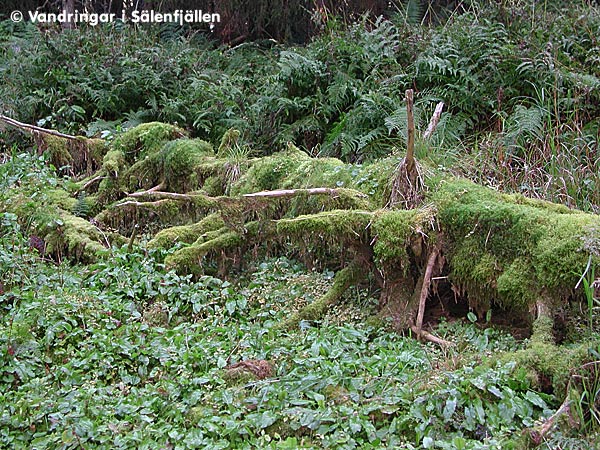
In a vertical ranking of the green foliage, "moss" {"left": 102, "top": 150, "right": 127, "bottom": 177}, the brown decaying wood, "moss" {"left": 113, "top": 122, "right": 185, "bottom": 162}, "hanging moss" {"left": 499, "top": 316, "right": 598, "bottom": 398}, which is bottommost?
the green foliage

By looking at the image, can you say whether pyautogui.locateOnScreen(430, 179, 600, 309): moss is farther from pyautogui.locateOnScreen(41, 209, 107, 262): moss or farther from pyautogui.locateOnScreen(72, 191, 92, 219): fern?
pyautogui.locateOnScreen(72, 191, 92, 219): fern

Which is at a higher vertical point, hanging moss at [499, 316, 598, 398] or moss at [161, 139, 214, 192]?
moss at [161, 139, 214, 192]

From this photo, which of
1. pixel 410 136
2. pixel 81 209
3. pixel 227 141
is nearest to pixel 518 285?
pixel 410 136

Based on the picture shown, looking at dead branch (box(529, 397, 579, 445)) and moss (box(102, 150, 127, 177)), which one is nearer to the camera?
dead branch (box(529, 397, 579, 445))

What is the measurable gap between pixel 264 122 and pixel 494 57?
2.93m

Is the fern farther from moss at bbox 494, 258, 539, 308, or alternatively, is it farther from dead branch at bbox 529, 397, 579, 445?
dead branch at bbox 529, 397, 579, 445

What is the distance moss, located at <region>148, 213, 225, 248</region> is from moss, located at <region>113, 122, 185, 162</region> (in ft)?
5.80

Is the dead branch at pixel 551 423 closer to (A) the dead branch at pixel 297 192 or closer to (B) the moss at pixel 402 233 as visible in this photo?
(B) the moss at pixel 402 233

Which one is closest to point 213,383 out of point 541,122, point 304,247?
point 304,247

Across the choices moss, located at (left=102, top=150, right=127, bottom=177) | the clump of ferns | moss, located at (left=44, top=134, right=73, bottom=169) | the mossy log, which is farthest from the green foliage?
moss, located at (left=44, top=134, right=73, bottom=169)

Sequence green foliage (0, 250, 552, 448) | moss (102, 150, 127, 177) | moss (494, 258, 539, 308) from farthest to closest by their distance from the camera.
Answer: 1. moss (102, 150, 127, 177)
2. moss (494, 258, 539, 308)
3. green foliage (0, 250, 552, 448)

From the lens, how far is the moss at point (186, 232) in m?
5.96

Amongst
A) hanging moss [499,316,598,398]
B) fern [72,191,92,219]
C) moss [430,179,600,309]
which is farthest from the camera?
fern [72,191,92,219]

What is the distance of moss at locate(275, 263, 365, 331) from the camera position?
191 inches
